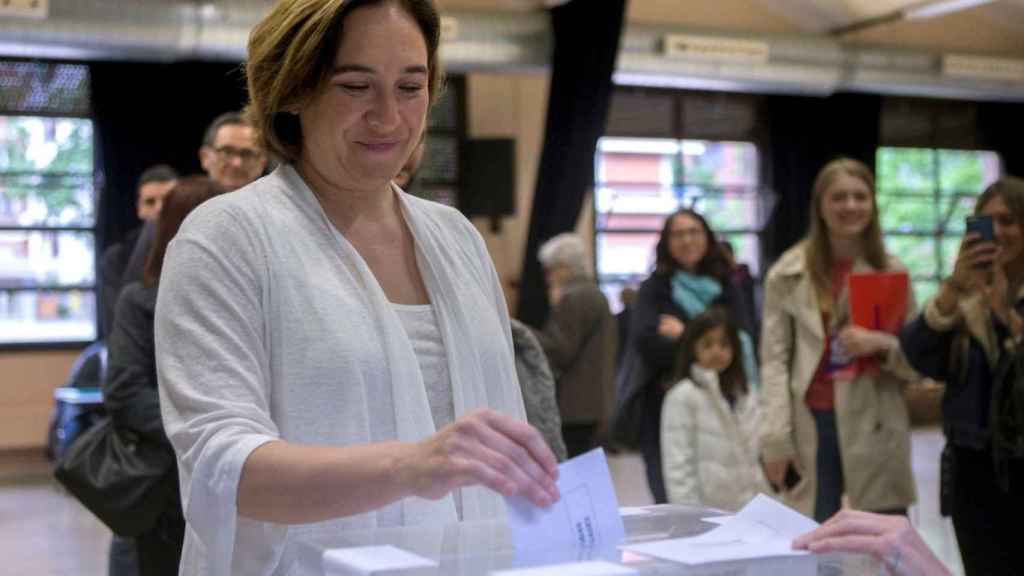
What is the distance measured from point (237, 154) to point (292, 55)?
271 cm

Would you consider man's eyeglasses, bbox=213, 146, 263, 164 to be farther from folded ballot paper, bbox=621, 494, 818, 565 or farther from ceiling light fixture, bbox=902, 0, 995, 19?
ceiling light fixture, bbox=902, 0, 995, 19

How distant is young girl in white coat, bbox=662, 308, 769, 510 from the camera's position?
460cm

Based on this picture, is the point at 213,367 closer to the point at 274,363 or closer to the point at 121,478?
the point at 274,363

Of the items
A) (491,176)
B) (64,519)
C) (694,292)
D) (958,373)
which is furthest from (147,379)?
(491,176)

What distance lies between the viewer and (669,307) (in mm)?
5477

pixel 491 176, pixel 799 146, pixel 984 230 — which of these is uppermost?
pixel 799 146

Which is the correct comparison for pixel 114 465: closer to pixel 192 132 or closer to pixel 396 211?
pixel 396 211

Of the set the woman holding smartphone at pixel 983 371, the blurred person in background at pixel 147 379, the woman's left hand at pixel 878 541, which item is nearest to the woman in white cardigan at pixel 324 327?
the woman's left hand at pixel 878 541

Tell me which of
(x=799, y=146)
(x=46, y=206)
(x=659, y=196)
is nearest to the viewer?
(x=46, y=206)

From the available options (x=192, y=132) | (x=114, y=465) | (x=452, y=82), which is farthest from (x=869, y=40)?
(x=114, y=465)

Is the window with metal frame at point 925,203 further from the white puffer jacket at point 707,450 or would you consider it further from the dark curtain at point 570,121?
the white puffer jacket at point 707,450

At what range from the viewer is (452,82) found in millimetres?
11039

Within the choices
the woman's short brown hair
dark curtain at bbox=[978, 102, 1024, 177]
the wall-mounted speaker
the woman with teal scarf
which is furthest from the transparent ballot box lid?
dark curtain at bbox=[978, 102, 1024, 177]

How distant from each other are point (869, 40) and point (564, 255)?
7.44 metres
